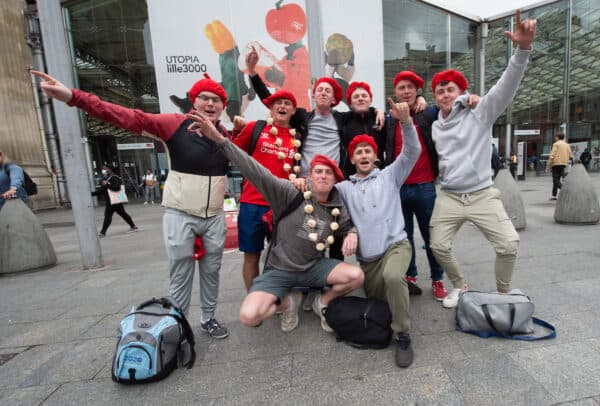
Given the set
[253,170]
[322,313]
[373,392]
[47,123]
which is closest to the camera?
[373,392]

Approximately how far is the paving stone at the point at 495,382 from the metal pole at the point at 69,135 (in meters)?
5.46

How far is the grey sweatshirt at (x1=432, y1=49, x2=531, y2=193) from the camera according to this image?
8.96 feet

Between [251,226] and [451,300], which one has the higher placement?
[251,226]

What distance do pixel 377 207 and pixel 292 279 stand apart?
0.93 metres

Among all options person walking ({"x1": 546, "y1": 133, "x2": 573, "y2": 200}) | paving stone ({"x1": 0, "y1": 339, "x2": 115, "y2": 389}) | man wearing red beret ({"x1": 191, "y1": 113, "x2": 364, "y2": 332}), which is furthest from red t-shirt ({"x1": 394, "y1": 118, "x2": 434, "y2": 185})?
person walking ({"x1": 546, "y1": 133, "x2": 573, "y2": 200})

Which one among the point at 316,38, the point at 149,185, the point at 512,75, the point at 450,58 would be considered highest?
the point at 450,58

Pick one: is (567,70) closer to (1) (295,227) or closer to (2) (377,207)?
(2) (377,207)

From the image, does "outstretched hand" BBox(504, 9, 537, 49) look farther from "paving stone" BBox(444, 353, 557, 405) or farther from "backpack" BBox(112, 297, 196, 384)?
"backpack" BBox(112, 297, 196, 384)

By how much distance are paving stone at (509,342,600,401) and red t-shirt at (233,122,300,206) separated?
2262mm

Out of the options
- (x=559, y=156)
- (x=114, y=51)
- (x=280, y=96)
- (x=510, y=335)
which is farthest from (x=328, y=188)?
(x=114, y=51)

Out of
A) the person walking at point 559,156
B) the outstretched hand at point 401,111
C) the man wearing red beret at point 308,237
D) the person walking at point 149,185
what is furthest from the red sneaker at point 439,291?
the person walking at point 149,185

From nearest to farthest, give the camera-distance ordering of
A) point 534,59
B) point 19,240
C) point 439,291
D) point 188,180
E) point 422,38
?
point 188,180
point 439,291
point 19,240
point 422,38
point 534,59

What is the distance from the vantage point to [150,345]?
2.14m

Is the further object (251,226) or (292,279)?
(251,226)
